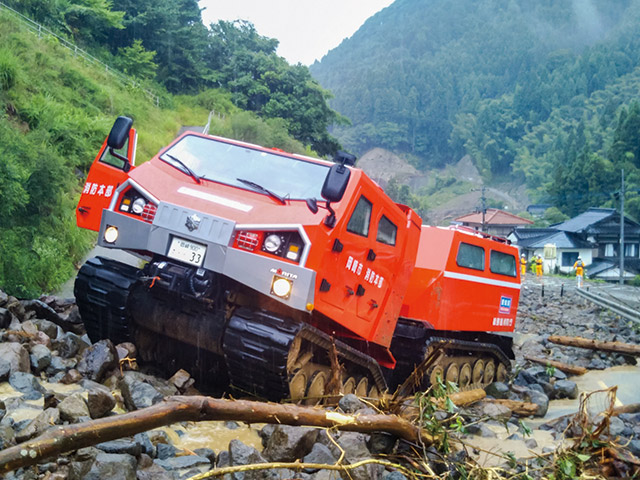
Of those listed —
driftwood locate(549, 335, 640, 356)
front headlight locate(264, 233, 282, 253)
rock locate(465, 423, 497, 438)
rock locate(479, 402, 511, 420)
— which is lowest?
rock locate(465, 423, 497, 438)

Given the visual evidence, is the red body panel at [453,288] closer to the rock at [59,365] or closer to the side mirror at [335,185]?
the side mirror at [335,185]

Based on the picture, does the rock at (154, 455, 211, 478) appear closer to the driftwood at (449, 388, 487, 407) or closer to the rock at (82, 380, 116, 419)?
the rock at (82, 380, 116, 419)

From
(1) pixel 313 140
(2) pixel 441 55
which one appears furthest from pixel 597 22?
(1) pixel 313 140

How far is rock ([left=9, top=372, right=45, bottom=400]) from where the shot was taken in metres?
4.96

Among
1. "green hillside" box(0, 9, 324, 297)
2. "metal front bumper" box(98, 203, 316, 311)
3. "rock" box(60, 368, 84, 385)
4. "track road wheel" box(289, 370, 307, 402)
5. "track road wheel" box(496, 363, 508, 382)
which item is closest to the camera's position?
"metal front bumper" box(98, 203, 316, 311)

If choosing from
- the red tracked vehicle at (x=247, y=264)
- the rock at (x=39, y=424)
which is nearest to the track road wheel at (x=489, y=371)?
the red tracked vehicle at (x=247, y=264)

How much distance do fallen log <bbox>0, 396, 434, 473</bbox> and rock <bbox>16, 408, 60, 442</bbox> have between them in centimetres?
38

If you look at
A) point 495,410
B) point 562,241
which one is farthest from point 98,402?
point 562,241

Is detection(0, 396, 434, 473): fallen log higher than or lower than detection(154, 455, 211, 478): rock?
higher

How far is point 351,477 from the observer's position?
3934 millimetres

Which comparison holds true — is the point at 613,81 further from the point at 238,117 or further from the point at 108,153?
the point at 108,153

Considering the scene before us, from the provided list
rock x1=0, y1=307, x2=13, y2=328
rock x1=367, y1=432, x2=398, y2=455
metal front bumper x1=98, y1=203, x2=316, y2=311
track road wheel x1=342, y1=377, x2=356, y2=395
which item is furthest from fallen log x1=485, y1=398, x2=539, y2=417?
rock x1=0, y1=307, x2=13, y2=328

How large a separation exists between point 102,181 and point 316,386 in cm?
314

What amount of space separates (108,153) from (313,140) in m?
31.1
